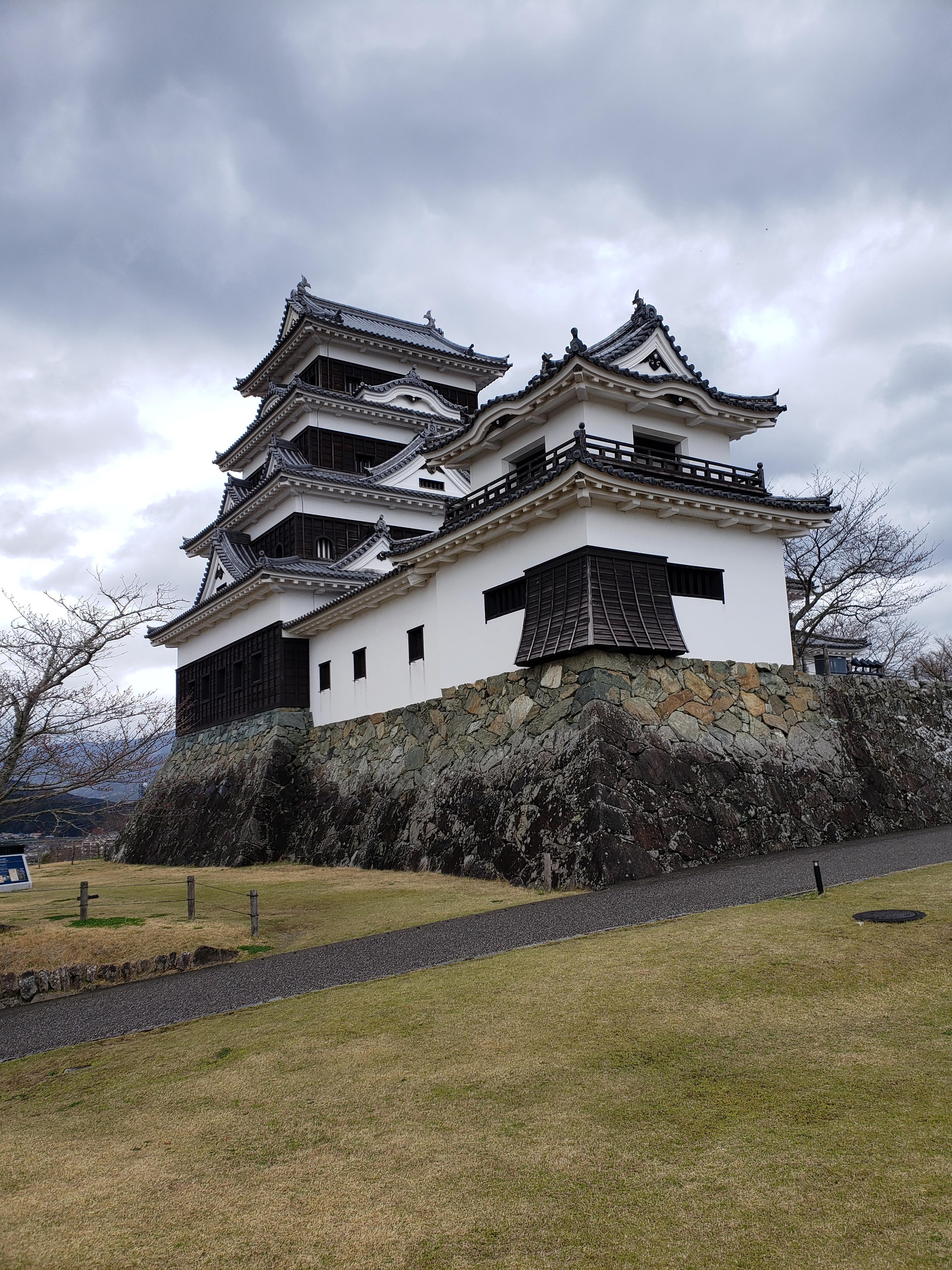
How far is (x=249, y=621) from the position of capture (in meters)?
24.8

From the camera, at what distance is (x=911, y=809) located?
51.3 feet

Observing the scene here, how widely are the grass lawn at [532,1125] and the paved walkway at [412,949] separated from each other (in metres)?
0.76

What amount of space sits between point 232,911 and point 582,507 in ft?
27.2

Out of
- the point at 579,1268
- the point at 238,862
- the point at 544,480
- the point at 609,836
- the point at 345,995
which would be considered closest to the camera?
the point at 579,1268

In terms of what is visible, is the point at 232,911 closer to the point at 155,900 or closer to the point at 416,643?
the point at 155,900

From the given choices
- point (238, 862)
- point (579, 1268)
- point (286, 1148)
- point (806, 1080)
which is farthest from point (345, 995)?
point (238, 862)

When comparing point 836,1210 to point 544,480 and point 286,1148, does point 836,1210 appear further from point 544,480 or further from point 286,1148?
point 544,480

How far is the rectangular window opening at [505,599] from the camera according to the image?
15570 millimetres

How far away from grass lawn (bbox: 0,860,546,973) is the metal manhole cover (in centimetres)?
452

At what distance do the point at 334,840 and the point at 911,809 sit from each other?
11651 mm

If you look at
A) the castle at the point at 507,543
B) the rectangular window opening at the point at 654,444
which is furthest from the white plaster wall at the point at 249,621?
the rectangular window opening at the point at 654,444

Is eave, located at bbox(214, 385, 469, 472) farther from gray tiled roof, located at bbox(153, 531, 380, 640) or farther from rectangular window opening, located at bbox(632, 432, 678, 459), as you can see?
rectangular window opening, located at bbox(632, 432, 678, 459)

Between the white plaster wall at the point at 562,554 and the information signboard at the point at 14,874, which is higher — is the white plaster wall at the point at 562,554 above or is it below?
above

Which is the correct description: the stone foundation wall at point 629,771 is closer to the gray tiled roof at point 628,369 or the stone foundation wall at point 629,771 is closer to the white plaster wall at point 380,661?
the white plaster wall at point 380,661
